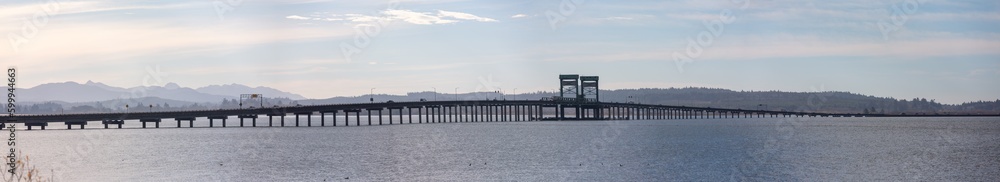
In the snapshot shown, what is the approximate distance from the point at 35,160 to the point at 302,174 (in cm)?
3126

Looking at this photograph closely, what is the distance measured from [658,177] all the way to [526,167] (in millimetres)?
11157

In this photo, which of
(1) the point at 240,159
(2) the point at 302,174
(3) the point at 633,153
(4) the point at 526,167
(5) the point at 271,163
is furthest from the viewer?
(3) the point at 633,153

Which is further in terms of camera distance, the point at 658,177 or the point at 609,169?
the point at 609,169

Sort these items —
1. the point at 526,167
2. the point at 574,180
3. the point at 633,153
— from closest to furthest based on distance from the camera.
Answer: the point at 574,180
the point at 526,167
the point at 633,153

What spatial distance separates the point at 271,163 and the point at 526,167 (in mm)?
19357

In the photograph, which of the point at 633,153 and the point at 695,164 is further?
the point at 633,153

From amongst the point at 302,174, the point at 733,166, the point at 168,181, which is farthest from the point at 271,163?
the point at 733,166

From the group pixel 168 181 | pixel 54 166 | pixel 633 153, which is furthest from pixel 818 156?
pixel 54 166

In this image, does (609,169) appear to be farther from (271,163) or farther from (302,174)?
(271,163)

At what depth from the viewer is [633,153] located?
97.3 meters

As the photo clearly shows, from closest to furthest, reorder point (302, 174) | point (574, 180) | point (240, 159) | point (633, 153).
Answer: point (574, 180) → point (302, 174) → point (240, 159) → point (633, 153)

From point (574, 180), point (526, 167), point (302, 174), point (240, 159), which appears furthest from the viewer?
point (240, 159)

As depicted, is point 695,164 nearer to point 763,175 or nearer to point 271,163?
point 763,175

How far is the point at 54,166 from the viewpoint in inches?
3219
